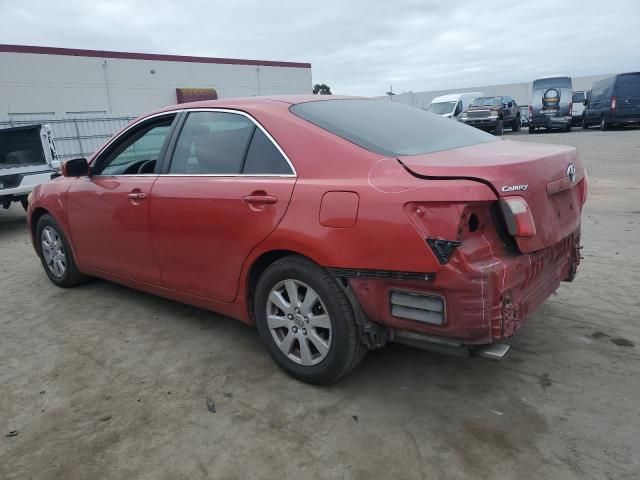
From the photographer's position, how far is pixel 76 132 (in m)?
15.9

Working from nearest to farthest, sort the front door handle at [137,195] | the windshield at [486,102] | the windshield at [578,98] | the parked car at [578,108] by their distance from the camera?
the front door handle at [137,195]
the windshield at [486,102]
the parked car at [578,108]
the windshield at [578,98]

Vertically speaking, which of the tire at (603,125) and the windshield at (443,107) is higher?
the windshield at (443,107)

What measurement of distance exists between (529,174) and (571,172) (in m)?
0.61

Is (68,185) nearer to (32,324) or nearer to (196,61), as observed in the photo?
(32,324)

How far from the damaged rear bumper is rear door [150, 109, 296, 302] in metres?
0.76

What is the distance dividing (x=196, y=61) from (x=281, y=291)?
30.5 metres

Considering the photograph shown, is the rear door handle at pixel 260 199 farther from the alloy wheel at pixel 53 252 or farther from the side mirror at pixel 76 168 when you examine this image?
the alloy wheel at pixel 53 252

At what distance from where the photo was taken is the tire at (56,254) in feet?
15.8

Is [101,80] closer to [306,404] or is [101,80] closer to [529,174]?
[306,404]

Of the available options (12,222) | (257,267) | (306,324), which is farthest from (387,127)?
(12,222)

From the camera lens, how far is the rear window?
9.43ft

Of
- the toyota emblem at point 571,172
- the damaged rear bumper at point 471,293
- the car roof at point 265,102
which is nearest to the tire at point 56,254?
the car roof at point 265,102

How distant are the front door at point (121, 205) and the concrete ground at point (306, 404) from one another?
499 millimetres

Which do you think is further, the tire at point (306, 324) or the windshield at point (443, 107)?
the windshield at point (443, 107)
